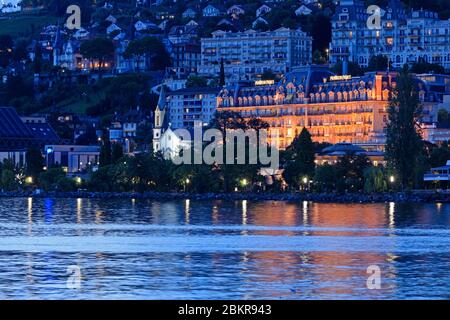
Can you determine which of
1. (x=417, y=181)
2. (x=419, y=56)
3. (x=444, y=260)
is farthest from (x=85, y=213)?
(x=419, y=56)

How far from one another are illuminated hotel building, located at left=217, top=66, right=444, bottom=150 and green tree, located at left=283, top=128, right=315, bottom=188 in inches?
789

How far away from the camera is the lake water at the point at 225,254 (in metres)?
48.4

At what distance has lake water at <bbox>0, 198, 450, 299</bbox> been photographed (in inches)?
1905

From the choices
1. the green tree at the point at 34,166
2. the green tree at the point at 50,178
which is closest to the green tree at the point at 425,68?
the green tree at the point at 34,166

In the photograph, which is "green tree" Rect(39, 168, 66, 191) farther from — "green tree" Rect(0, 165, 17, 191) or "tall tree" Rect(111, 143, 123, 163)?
"tall tree" Rect(111, 143, 123, 163)

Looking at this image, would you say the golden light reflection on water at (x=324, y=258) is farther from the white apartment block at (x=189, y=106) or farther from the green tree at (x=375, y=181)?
the white apartment block at (x=189, y=106)

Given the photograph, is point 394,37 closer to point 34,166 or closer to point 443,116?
point 443,116

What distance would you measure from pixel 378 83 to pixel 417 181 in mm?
41688

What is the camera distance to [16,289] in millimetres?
48062

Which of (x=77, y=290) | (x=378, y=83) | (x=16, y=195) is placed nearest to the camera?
(x=77, y=290)

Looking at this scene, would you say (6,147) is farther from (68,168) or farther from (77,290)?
(77,290)

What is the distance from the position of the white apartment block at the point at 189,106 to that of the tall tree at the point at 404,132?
7192 centimetres

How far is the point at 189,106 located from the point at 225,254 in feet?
414

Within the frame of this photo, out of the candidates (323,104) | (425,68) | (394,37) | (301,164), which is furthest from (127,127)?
(301,164)
